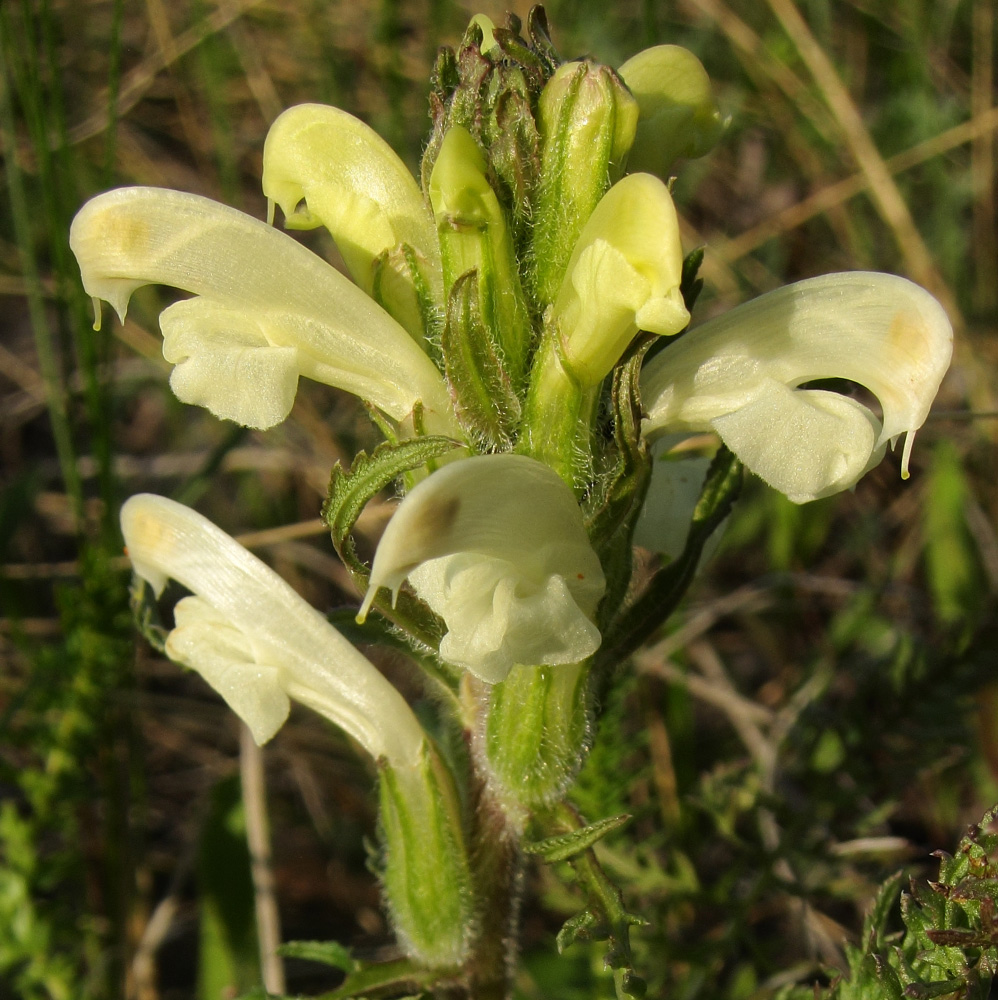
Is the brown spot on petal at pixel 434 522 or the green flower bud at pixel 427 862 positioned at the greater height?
the brown spot on petal at pixel 434 522

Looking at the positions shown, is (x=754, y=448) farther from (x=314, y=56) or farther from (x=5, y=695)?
(x=314, y=56)

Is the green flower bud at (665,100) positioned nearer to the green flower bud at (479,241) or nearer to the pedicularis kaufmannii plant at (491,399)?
the pedicularis kaufmannii plant at (491,399)

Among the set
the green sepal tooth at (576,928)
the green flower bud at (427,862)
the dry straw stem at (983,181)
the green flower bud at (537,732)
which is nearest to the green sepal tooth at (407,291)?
the green flower bud at (537,732)

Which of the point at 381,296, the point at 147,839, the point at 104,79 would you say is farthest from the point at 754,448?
the point at 104,79

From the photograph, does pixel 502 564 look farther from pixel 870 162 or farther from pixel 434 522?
pixel 870 162

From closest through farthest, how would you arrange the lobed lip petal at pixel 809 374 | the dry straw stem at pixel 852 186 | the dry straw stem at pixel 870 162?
the lobed lip petal at pixel 809 374
the dry straw stem at pixel 870 162
the dry straw stem at pixel 852 186

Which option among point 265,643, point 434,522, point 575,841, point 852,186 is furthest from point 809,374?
point 852,186
